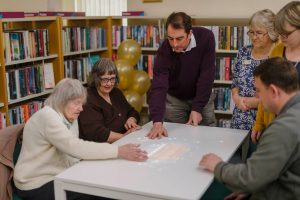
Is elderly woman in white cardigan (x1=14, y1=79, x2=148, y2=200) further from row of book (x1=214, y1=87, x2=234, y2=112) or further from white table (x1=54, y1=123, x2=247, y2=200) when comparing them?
row of book (x1=214, y1=87, x2=234, y2=112)

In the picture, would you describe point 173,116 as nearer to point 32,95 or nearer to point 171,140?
point 171,140

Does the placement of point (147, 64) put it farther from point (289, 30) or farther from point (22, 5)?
point (289, 30)

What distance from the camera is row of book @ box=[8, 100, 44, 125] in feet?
11.4

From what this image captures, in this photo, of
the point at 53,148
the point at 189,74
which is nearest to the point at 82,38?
the point at 189,74

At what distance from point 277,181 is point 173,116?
4.37 ft

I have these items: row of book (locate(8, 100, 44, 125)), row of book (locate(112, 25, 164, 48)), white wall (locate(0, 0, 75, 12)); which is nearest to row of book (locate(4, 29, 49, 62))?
row of book (locate(8, 100, 44, 125))

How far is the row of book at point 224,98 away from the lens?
13.9 ft

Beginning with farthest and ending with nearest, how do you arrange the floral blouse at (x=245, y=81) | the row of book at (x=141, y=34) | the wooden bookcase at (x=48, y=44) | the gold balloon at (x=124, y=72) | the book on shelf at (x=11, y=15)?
the row of book at (x=141, y=34), the gold balloon at (x=124, y=72), the wooden bookcase at (x=48, y=44), the book on shelf at (x=11, y=15), the floral blouse at (x=245, y=81)

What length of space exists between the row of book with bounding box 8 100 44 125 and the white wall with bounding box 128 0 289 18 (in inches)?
70.0

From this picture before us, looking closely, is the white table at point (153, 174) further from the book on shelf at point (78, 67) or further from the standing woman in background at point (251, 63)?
the book on shelf at point (78, 67)

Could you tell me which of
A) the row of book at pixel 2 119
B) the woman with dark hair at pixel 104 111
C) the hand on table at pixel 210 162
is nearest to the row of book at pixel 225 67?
the woman with dark hair at pixel 104 111

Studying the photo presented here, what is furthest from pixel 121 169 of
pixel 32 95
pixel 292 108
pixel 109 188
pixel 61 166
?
pixel 32 95

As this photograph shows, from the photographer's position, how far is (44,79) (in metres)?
3.79

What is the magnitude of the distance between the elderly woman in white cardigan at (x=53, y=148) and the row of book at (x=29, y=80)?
1601 mm
